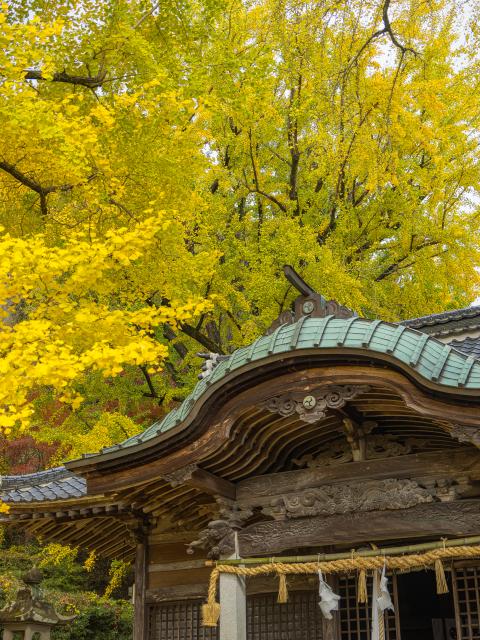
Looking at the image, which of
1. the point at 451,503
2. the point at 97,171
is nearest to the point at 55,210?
the point at 97,171

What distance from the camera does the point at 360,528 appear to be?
629 cm

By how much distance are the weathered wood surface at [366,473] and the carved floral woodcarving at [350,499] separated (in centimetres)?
8

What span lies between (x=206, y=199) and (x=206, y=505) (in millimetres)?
8999

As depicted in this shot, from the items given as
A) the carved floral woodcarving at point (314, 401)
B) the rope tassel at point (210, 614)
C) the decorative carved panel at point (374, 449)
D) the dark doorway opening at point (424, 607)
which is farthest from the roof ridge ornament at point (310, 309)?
the dark doorway opening at point (424, 607)


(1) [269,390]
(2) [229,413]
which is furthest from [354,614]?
A: (1) [269,390]

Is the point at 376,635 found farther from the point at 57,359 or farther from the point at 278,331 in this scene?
the point at 57,359

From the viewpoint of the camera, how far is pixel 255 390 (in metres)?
6.32

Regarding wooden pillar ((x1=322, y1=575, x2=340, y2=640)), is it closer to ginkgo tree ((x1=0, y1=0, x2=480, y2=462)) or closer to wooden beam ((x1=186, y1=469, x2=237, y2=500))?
wooden beam ((x1=186, y1=469, x2=237, y2=500))

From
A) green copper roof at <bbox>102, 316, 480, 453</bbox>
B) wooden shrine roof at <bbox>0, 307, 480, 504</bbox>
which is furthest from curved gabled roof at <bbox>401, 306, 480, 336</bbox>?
green copper roof at <bbox>102, 316, 480, 453</bbox>

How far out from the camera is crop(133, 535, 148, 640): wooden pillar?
8156 millimetres

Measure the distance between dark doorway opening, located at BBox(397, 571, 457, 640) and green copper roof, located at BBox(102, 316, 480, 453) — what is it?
4.71m

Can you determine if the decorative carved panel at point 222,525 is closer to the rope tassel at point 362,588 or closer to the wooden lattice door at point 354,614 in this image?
the wooden lattice door at point 354,614

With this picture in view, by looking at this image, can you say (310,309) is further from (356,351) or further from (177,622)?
(177,622)

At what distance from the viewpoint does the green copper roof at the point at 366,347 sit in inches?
223
